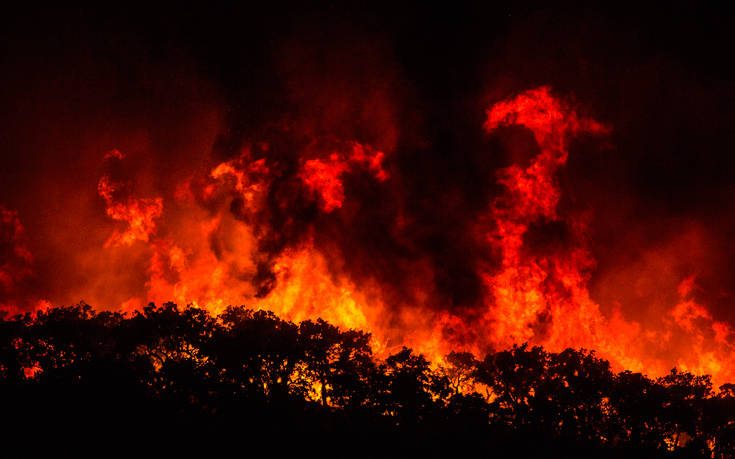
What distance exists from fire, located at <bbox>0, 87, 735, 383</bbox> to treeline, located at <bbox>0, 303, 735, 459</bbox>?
14.7m

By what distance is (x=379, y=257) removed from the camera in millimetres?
45219

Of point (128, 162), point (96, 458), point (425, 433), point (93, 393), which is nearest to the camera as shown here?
point (96, 458)

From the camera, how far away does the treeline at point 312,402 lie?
2130 centimetres

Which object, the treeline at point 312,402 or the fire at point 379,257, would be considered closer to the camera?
the treeline at point 312,402

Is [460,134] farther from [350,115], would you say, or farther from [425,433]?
[425,433]

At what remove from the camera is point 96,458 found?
1884 centimetres

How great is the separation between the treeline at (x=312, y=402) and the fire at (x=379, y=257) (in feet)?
48.1

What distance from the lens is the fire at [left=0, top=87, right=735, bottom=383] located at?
41062 mm

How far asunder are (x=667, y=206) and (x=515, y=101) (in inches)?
729

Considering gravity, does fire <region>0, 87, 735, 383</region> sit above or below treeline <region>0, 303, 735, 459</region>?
above

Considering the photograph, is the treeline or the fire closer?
the treeline

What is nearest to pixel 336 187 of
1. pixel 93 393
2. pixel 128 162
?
pixel 128 162

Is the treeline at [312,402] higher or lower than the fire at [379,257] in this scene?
lower

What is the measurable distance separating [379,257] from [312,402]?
21303mm
